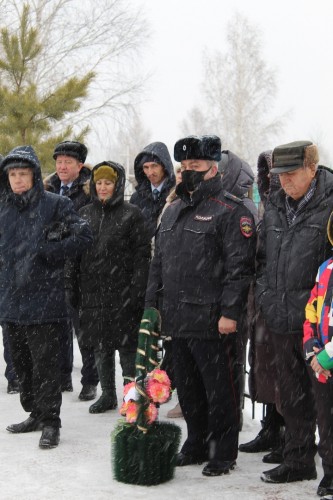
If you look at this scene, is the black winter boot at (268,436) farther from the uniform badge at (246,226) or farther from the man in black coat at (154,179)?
the man in black coat at (154,179)

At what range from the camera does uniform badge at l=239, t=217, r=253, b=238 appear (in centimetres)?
443

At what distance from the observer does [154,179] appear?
639 centimetres

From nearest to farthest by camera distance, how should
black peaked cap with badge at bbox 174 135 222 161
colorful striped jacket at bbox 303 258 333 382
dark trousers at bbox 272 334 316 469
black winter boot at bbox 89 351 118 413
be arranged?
colorful striped jacket at bbox 303 258 333 382
dark trousers at bbox 272 334 316 469
black peaked cap with badge at bbox 174 135 222 161
black winter boot at bbox 89 351 118 413

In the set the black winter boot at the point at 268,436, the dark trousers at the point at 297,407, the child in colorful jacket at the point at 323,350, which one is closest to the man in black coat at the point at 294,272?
the dark trousers at the point at 297,407

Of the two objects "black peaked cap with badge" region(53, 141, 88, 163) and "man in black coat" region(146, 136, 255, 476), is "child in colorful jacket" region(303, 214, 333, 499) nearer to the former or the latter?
"man in black coat" region(146, 136, 255, 476)

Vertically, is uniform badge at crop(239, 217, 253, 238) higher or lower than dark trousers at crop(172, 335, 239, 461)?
higher

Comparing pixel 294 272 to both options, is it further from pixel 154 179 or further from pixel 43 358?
pixel 154 179

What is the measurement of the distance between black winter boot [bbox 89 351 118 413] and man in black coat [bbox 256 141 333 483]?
203 centimetres

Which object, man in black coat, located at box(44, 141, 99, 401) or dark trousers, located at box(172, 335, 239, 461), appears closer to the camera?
dark trousers, located at box(172, 335, 239, 461)

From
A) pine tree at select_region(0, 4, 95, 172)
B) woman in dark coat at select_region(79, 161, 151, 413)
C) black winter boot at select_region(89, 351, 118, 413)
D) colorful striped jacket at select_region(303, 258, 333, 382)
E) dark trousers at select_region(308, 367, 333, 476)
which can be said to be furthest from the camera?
pine tree at select_region(0, 4, 95, 172)

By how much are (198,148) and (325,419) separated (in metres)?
1.66

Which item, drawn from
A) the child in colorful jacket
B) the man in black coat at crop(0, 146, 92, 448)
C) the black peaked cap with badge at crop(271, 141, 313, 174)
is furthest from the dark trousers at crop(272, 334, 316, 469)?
the man in black coat at crop(0, 146, 92, 448)

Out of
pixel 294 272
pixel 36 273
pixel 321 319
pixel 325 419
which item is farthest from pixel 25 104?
pixel 325 419

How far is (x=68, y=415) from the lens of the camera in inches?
238
